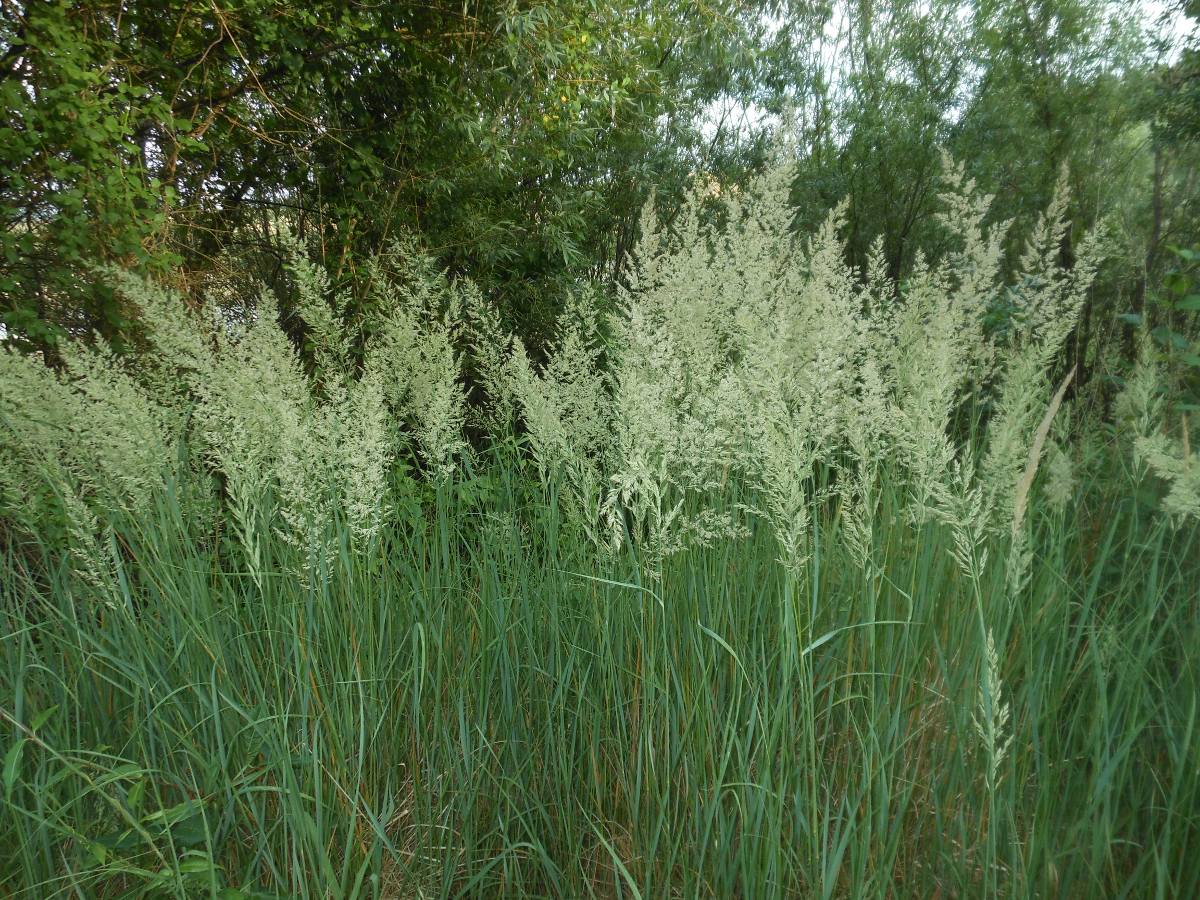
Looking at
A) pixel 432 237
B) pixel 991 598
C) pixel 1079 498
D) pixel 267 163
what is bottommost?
pixel 991 598

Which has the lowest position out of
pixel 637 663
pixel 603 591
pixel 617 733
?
pixel 617 733

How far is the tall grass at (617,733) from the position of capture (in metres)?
1.38

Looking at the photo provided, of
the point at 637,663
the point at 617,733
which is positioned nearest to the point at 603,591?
the point at 637,663

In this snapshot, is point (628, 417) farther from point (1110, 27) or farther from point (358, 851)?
point (1110, 27)

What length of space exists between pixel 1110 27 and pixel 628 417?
8705 millimetres

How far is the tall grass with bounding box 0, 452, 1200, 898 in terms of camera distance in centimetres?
138

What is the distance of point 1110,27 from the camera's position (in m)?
7.20

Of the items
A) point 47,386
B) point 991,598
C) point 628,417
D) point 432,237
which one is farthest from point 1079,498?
point 432,237

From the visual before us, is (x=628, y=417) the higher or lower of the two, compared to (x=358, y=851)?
higher

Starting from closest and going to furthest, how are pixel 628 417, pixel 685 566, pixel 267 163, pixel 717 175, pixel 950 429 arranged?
pixel 628 417, pixel 685 566, pixel 950 429, pixel 267 163, pixel 717 175

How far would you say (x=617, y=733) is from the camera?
5.81 ft

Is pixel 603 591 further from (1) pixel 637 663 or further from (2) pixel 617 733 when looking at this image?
(2) pixel 617 733

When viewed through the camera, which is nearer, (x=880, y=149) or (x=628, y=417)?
(x=628, y=417)

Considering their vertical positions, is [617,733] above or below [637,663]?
below
